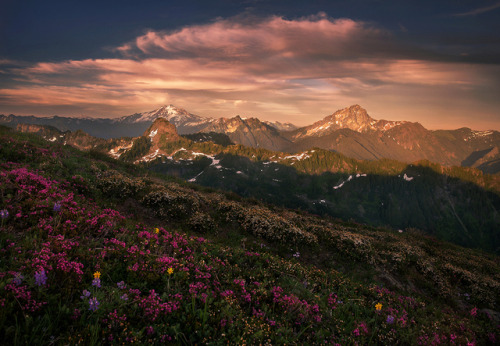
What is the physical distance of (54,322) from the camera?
3609 millimetres

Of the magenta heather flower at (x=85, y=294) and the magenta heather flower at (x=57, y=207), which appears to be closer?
the magenta heather flower at (x=85, y=294)

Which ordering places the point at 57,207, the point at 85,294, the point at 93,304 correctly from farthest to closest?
the point at 57,207, the point at 85,294, the point at 93,304

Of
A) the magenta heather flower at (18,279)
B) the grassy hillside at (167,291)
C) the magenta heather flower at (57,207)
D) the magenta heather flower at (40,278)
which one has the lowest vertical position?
the grassy hillside at (167,291)

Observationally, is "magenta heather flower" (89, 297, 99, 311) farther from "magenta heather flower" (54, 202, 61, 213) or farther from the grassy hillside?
"magenta heather flower" (54, 202, 61, 213)

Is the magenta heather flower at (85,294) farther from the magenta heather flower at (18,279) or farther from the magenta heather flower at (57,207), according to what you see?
the magenta heather flower at (57,207)

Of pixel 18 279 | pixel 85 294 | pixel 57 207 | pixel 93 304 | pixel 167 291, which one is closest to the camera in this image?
pixel 18 279

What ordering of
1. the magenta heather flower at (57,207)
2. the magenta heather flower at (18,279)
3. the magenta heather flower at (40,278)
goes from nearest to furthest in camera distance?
the magenta heather flower at (18,279)
the magenta heather flower at (40,278)
the magenta heather flower at (57,207)

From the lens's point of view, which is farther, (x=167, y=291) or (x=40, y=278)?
(x=167, y=291)

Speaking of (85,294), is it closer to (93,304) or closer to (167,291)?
(93,304)

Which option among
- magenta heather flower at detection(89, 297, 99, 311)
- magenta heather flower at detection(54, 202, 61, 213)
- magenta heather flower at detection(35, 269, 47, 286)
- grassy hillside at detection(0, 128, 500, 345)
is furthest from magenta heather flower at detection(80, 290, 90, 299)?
magenta heather flower at detection(54, 202, 61, 213)

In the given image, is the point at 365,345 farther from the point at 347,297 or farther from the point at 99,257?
the point at 99,257

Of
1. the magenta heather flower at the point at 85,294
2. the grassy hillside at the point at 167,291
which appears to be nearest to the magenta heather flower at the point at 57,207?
the grassy hillside at the point at 167,291

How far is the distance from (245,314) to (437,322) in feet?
21.3

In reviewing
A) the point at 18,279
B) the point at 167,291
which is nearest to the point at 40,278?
the point at 18,279
